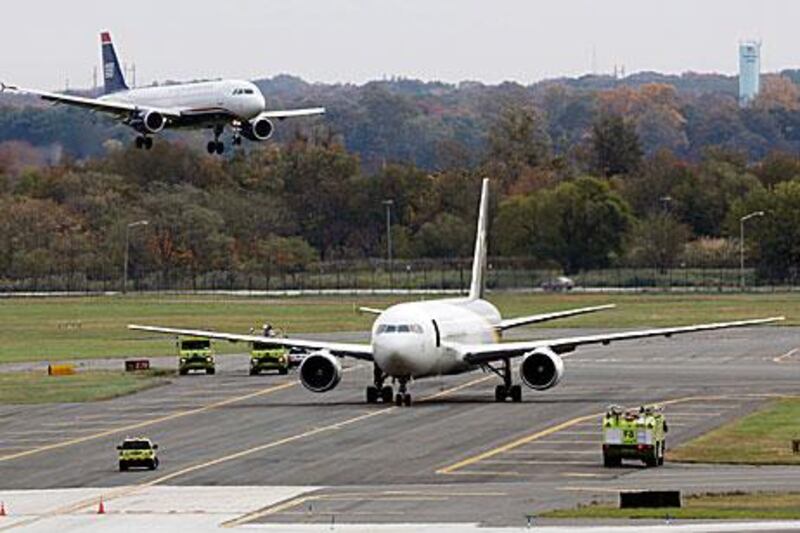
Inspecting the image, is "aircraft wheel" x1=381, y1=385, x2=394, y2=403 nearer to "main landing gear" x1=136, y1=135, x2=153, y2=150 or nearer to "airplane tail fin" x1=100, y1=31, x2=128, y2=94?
"main landing gear" x1=136, y1=135, x2=153, y2=150

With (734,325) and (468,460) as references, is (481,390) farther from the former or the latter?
(468,460)

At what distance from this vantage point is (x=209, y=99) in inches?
4299

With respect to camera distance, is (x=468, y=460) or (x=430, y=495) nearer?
(x=430, y=495)

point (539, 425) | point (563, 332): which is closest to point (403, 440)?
point (539, 425)

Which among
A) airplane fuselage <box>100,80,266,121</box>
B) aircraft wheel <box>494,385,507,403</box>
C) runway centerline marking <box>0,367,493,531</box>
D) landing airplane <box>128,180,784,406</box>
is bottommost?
runway centerline marking <box>0,367,493,531</box>

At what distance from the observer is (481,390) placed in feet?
297

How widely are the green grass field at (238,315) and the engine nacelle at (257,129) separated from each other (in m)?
18.9

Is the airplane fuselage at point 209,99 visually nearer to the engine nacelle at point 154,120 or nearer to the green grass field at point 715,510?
the engine nacelle at point 154,120

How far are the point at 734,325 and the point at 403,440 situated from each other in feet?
59.1

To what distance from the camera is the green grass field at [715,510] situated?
1955 inches

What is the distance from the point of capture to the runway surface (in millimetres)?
55188

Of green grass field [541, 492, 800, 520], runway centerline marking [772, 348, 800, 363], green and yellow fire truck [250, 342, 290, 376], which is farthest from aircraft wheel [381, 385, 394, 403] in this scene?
runway centerline marking [772, 348, 800, 363]

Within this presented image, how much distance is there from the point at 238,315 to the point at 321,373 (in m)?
82.9

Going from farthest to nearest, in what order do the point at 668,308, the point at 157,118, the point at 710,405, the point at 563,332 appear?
the point at 668,308, the point at 563,332, the point at 157,118, the point at 710,405
